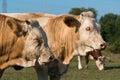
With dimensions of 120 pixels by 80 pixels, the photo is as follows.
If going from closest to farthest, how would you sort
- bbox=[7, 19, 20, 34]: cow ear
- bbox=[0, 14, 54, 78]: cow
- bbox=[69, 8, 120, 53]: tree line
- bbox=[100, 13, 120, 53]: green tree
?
bbox=[7, 19, 20, 34]: cow ear, bbox=[0, 14, 54, 78]: cow, bbox=[69, 8, 120, 53]: tree line, bbox=[100, 13, 120, 53]: green tree

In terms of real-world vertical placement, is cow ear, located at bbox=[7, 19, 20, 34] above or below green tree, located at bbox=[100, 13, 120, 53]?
above

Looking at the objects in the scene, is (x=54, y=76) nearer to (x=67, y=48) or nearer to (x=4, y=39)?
(x=67, y=48)

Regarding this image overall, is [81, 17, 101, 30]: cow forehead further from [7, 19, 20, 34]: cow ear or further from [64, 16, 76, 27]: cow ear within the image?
[7, 19, 20, 34]: cow ear

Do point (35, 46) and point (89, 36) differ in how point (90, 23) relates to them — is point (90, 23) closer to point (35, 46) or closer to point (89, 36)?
point (89, 36)

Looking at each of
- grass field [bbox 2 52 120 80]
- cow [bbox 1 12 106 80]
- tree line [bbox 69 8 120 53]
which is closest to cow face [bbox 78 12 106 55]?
cow [bbox 1 12 106 80]

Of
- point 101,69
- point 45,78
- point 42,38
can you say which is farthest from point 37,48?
point 101,69

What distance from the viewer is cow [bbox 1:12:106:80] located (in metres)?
9.38

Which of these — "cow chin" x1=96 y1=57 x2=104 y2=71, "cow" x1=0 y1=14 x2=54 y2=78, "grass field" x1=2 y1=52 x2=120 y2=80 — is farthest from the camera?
"cow chin" x1=96 y1=57 x2=104 y2=71

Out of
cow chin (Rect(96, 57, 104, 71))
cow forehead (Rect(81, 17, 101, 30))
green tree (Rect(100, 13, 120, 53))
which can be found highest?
cow forehead (Rect(81, 17, 101, 30))

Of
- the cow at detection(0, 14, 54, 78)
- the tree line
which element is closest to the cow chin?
the cow at detection(0, 14, 54, 78)

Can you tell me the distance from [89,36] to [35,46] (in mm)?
2167

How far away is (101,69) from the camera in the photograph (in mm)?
23656

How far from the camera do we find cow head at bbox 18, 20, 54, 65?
7492 mm

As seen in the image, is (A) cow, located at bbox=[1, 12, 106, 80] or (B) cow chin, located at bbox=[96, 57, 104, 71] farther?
(B) cow chin, located at bbox=[96, 57, 104, 71]
